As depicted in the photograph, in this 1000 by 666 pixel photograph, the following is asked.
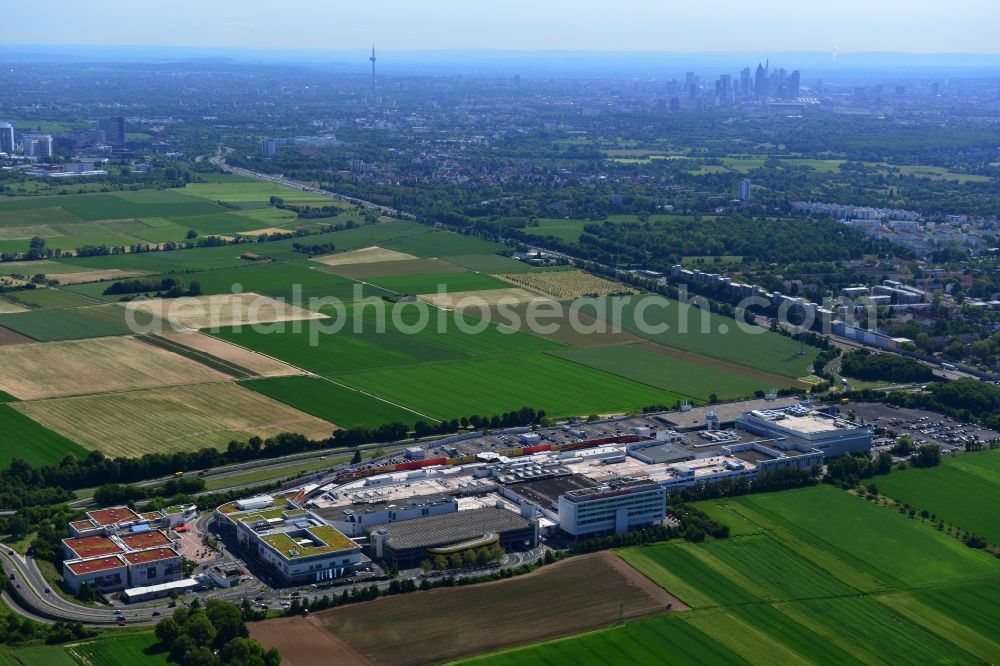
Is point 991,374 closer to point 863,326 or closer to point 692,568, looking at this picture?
point 863,326

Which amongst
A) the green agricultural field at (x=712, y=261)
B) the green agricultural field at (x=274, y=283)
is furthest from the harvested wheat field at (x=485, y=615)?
the green agricultural field at (x=712, y=261)

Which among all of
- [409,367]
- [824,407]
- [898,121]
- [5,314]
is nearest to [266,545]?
[409,367]

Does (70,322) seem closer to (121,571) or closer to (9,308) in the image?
(9,308)

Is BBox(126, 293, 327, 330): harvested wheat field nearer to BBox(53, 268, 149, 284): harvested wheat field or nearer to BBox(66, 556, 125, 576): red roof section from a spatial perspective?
BBox(53, 268, 149, 284): harvested wheat field

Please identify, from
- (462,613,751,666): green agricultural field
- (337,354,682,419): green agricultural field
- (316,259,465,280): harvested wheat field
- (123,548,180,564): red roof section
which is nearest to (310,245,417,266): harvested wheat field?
(316,259,465,280): harvested wheat field

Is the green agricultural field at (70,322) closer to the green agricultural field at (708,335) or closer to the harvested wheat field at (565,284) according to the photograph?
the harvested wheat field at (565,284)
